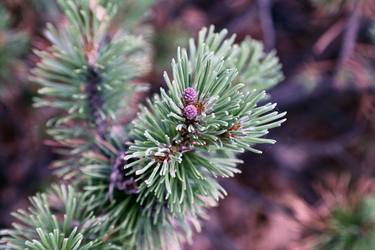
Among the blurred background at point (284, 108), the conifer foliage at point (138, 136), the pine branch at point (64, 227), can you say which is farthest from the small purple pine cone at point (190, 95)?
the blurred background at point (284, 108)

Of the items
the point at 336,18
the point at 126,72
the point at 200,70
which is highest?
the point at 336,18

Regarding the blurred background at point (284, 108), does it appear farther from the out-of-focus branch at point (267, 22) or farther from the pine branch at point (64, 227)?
the pine branch at point (64, 227)

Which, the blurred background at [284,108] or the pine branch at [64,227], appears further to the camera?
the blurred background at [284,108]

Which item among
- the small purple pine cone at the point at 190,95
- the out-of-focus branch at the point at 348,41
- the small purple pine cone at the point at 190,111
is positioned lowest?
the small purple pine cone at the point at 190,111

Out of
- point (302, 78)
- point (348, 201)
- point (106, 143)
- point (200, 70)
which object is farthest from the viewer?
point (302, 78)

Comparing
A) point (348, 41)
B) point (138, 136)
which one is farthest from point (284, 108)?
point (138, 136)

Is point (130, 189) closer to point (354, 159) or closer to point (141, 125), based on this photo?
point (141, 125)

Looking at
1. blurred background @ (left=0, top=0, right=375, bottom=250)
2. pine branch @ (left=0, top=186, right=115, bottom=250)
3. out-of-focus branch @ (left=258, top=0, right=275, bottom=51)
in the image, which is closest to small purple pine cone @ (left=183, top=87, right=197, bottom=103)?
pine branch @ (left=0, top=186, right=115, bottom=250)

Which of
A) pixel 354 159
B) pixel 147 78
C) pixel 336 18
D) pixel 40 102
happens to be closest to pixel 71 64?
pixel 40 102
